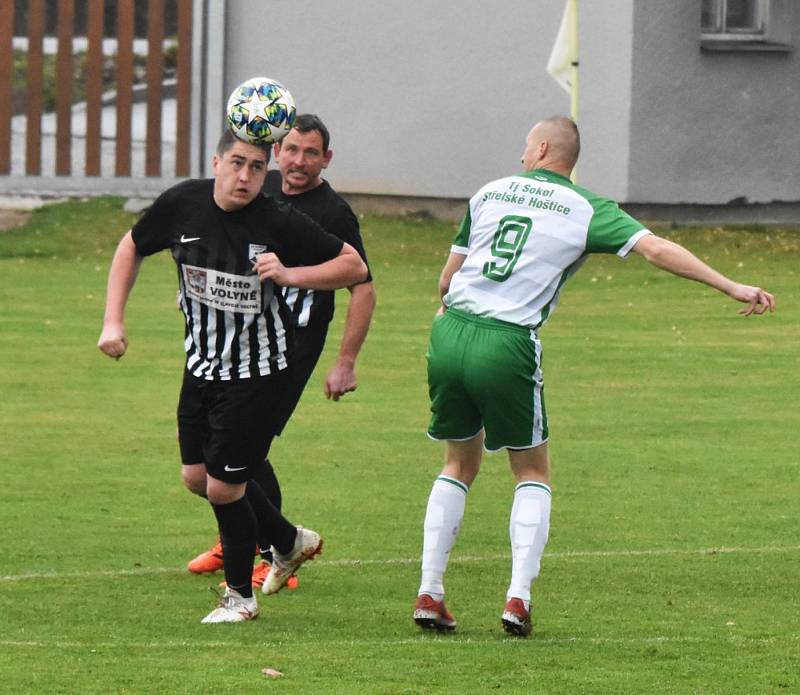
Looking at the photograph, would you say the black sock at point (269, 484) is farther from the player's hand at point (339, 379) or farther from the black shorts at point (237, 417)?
the black shorts at point (237, 417)

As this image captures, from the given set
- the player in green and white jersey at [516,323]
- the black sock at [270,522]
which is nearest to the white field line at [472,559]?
the black sock at [270,522]

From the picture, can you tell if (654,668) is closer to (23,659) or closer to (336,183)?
(23,659)

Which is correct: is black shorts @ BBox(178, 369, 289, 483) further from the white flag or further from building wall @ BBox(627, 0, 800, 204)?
building wall @ BBox(627, 0, 800, 204)

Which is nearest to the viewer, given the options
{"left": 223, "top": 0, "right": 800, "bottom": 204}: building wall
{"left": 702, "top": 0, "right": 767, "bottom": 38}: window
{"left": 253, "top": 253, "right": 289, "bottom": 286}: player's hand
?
{"left": 253, "top": 253, "right": 289, "bottom": 286}: player's hand

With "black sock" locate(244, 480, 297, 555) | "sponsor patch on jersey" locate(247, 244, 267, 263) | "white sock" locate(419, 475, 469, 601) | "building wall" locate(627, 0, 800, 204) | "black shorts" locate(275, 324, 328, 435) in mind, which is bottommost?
"building wall" locate(627, 0, 800, 204)

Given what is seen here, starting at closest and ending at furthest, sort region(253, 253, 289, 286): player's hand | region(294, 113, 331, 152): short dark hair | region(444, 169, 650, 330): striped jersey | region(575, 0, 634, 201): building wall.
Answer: region(253, 253, 289, 286): player's hand → region(444, 169, 650, 330): striped jersey → region(294, 113, 331, 152): short dark hair → region(575, 0, 634, 201): building wall

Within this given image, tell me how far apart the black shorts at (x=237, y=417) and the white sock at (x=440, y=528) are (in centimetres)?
69

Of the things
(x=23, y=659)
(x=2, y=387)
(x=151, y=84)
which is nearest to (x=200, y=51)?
(x=151, y=84)

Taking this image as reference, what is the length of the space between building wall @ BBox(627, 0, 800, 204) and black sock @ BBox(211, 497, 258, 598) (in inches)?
717

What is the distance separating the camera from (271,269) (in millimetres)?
6773

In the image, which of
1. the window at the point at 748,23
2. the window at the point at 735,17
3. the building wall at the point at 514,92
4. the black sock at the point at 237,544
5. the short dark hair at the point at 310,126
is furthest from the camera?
the window at the point at 735,17

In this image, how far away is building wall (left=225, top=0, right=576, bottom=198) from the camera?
25797 mm

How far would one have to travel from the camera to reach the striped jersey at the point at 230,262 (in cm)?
696

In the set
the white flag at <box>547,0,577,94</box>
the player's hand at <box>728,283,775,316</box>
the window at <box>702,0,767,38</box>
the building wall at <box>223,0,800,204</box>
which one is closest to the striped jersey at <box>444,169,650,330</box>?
the player's hand at <box>728,283,775,316</box>
